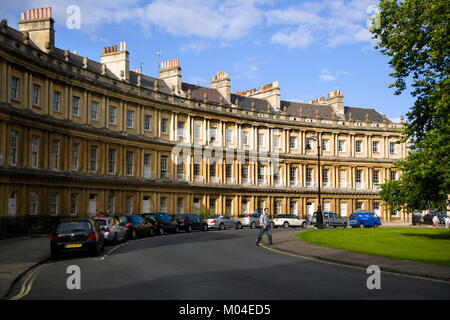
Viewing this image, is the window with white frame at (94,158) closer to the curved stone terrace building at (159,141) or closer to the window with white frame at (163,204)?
the curved stone terrace building at (159,141)

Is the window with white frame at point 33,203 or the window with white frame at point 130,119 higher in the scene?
the window with white frame at point 130,119

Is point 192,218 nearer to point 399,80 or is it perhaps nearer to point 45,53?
point 45,53

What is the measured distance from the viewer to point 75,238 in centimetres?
2003

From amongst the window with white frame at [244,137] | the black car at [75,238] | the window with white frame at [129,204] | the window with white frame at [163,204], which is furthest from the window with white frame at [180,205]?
the black car at [75,238]

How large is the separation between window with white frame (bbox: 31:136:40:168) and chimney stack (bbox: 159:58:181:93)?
71.6 feet

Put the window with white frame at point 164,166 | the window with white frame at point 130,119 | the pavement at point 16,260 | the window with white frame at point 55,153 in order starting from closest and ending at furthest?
the pavement at point 16,260 → the window with white frame at point 55,153 → the window with white frame at point 130,119 → the window with white frame at point 164,166

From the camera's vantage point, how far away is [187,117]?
56594mm

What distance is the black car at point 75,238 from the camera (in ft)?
65.0

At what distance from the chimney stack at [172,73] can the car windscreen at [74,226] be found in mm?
37865

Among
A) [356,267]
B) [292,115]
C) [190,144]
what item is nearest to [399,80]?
[356,267]

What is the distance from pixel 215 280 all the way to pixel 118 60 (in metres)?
41.1

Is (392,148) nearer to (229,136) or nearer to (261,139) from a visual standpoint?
(261,139)

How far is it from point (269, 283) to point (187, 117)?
44.6 meters

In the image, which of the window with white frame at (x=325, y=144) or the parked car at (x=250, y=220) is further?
the window with white frame at (x=325, y=144)
